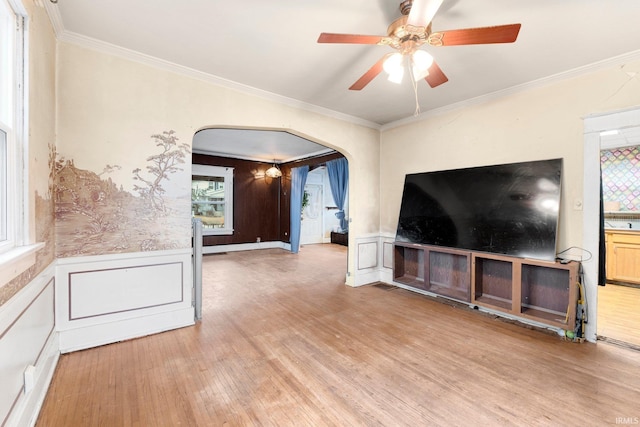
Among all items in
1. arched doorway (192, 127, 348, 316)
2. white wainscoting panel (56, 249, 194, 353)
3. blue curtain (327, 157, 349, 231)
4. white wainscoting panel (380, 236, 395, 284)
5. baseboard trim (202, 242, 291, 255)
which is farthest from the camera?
blue curtain (327, 157, 349, 231)

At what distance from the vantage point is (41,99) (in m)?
1.91

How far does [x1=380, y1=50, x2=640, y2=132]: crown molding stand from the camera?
8.41 ft

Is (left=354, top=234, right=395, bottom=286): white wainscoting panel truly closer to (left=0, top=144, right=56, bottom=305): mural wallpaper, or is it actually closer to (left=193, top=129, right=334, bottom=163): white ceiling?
(left=193, top=129, right=334, bottom=163): white ceiling

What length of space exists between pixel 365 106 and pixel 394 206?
1.68 m

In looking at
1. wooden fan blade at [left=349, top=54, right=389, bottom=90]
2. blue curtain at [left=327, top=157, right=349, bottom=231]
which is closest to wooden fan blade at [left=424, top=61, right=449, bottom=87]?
wooden fan blade at [left=349, top=54, right=389, bottom=90]

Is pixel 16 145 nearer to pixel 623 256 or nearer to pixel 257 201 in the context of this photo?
pixel 257 201

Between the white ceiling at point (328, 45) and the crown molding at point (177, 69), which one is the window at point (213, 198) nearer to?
the crown molding at point (177, 69)

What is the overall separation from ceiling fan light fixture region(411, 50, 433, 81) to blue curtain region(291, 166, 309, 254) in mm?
5508

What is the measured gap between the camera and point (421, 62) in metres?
1.97

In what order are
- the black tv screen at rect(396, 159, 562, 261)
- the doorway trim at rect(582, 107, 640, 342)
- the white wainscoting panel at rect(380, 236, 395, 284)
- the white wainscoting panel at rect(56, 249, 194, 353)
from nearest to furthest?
1. the white wainscoting panel at rect(56, 249, 194, 353)
2. the doorway trim at rect(582, 107, 640, 342)
3. the black tv screen at rect(396, 159, 562, 261)
4. the white wainscoting panel at rect(380, 236, 395, 284)

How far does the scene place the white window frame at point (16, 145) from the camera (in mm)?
1476

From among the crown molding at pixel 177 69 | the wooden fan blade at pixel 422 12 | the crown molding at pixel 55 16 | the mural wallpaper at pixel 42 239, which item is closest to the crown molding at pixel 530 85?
the crown molding at pixel 177 69

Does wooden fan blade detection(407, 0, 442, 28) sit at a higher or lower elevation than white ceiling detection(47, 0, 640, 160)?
lower

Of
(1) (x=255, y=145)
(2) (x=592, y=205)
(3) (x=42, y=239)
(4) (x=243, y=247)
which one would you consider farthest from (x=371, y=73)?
(4) (x=243, y=247)
